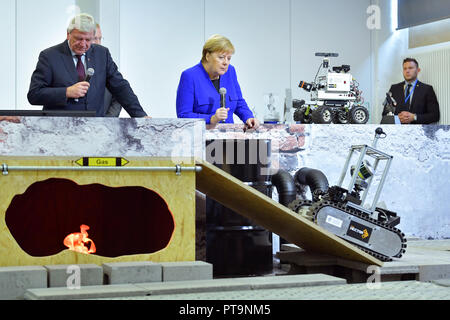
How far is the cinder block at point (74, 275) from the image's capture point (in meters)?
2.82

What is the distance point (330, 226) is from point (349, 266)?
309 mm

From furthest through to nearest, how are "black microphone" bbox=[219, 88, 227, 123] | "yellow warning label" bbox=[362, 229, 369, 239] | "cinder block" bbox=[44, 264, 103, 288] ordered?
1. "black microphone" bbox=[219, 88, 227, 123]
2. "yellow warning label" bbox=[362, 229, 369, 239]
3. "cinder block" bbox=[44, 264, 103, 288]

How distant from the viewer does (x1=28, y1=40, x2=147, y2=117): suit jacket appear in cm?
383

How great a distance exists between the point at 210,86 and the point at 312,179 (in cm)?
87

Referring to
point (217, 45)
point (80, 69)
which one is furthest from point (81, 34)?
point (217, 45)

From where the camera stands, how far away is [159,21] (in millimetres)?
8891

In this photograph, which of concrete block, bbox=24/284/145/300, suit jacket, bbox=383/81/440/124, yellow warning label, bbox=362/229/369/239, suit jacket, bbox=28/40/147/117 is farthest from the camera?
suit jacket, bbox=383/81/440/124

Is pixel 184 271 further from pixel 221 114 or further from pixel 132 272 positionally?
pixel 221 114

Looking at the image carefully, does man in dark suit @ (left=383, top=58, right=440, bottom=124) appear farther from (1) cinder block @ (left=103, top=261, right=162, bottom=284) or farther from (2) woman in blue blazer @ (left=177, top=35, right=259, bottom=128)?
(1) cinder block @ (left=103, top=261, right=162, bottom=284)

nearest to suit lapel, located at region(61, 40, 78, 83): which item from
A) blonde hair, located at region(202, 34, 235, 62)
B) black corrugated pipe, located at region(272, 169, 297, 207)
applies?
blonde hair, located at region(202, 34, 235, 62)

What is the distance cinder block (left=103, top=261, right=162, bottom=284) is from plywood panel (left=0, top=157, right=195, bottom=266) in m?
0.13

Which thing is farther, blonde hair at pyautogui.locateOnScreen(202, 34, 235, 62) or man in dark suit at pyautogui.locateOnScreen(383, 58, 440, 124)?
man in dark suit at pyautogui.locateOnScreen(383, 58, 440, 124)

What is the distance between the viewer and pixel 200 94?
467cm
